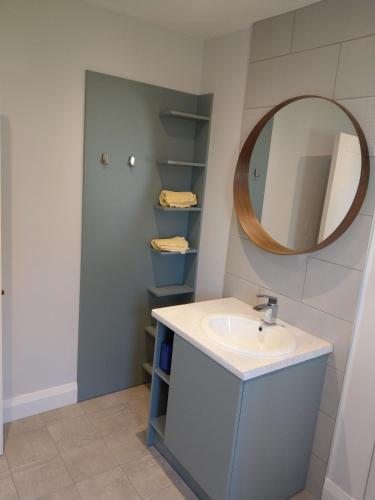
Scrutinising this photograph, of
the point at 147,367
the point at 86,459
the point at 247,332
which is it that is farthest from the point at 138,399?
the point at 247,332

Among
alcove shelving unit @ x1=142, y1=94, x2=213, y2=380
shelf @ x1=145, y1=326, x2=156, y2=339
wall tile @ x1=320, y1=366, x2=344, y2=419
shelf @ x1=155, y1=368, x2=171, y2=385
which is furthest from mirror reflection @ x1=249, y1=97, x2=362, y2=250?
shelf @ x1=145, y1=326, x2=156, y2=339

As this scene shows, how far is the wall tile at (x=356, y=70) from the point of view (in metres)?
1.52

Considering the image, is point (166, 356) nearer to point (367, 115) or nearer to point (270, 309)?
point (270, 309)

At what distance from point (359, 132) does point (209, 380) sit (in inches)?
47.6

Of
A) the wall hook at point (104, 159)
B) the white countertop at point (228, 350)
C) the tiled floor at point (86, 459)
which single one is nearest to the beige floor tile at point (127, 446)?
the tiled floor at point (86, 459)

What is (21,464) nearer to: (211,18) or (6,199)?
(6,199)

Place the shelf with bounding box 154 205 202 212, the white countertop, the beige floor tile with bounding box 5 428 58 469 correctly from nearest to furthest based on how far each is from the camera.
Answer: the white countertop → the beige floor tile with bounding box 5 428 58 469 → the shelf with bounding box 154 205 202 212

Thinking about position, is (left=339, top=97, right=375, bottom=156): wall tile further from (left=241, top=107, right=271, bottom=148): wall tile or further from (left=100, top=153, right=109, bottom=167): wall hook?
(left=100, top=153, right=109, bottom=167): wall hook

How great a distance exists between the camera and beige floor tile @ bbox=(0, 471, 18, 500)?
1.72 m

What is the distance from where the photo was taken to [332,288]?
1.71 m

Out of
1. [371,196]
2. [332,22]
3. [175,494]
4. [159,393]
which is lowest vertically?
[175,494]

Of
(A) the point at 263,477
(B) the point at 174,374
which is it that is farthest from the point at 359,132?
(A) the point at 263,477

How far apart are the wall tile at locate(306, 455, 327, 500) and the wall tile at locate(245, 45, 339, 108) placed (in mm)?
1724

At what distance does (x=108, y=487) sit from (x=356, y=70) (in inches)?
86.4
